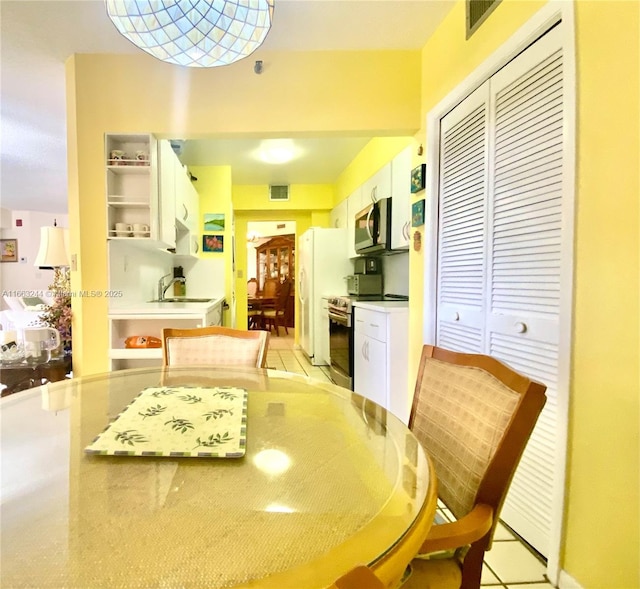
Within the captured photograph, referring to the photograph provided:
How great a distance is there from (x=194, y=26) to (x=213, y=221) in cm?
330

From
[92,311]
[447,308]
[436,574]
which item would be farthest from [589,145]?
[92,311]

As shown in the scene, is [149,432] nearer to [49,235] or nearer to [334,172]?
[49,235]

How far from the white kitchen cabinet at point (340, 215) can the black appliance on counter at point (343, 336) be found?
1.25 meters

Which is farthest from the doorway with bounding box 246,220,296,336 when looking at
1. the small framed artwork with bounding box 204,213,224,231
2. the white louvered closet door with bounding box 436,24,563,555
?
the white louvered closet door with bounding box 436,24,563,555

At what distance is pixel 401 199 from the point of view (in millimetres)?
2980

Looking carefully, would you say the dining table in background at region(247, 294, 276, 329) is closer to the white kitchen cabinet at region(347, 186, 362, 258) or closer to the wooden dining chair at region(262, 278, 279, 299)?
the wooden dining chair at region(262, 278, 279, 299)

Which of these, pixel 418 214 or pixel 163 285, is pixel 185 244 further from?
pixel 418 214

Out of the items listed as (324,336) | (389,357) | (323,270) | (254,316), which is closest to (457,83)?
(389,357)

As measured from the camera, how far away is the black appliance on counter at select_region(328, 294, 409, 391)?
335cm

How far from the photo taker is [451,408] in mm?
1013

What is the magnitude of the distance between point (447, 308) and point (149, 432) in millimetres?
1664

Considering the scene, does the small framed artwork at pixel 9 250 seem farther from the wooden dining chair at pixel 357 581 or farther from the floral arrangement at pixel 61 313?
the wooden dining chair at pixel 357 581

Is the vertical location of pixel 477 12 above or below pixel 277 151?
below

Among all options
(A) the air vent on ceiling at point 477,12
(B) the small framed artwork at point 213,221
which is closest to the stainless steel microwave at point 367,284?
(B) the small framed artwork at point 213,221
